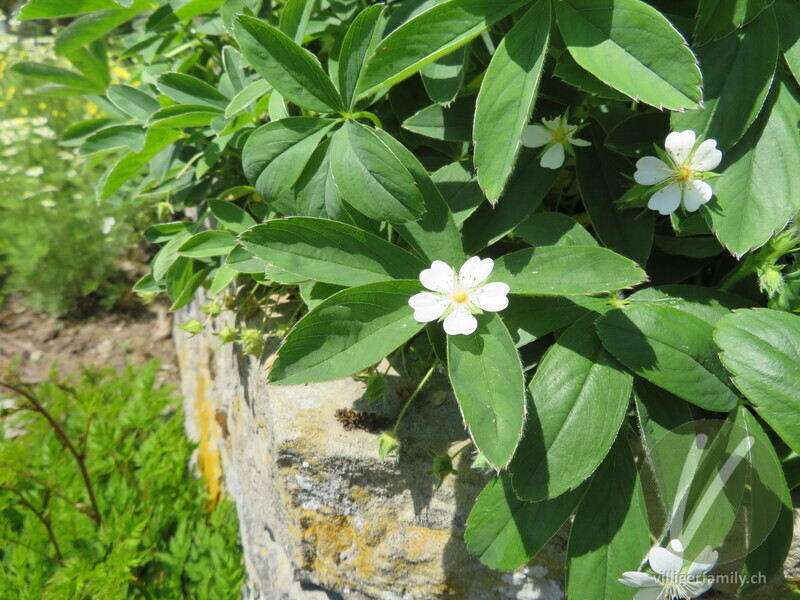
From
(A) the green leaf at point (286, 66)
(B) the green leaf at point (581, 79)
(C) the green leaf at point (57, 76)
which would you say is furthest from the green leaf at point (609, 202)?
(C) the green leaf at point (57, 76)

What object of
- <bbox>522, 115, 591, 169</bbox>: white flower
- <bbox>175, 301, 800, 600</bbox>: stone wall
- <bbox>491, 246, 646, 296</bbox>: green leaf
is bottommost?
<bbox>175, 301, 800, 600</bbox>: stone wall

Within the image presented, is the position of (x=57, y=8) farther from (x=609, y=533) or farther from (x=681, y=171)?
(x=609, y=533)

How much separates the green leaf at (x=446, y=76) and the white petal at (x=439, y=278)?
0.30 metres

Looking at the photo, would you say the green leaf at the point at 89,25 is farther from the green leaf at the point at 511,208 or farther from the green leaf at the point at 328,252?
the green leaf at the point at 511,208

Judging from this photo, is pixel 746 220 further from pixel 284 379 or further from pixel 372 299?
pixel 284 379

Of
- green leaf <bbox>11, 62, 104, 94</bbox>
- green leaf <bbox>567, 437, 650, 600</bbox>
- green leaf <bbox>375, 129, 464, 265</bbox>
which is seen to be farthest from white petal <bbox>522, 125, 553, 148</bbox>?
green leaf <bbox>11, 62, 104, 94</bbox>

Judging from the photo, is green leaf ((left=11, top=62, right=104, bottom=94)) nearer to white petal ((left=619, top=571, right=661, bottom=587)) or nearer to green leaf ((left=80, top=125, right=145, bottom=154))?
green leaf ((left=80, top=125, right=145, bottom=154))

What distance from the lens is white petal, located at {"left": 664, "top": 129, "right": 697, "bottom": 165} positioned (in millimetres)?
872

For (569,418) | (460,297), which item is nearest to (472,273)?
(460,297)

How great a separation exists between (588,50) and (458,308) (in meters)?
0.44

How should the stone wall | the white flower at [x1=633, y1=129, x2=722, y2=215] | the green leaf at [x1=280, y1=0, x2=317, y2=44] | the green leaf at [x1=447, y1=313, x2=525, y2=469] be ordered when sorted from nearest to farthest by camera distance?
the green leaf at [x1=447, y1=313, x2=525, y2=469] → the white flower at [x1=633, y1=129, x2=722, y2=215] → the green leaf at [x1=280, y1=0, x2=317, y2=44] → the stone wall

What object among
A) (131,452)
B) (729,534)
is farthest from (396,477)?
(131,452)

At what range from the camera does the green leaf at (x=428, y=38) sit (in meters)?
0.83

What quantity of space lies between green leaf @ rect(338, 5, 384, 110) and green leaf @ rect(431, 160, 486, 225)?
0.21 m
